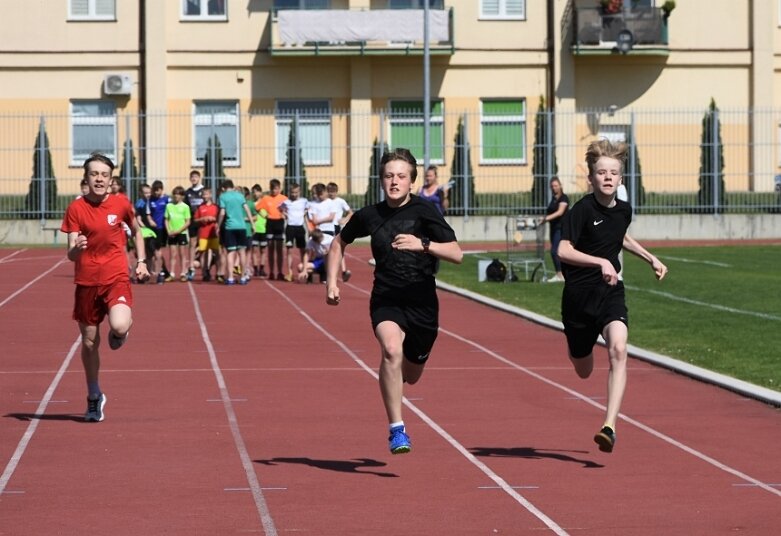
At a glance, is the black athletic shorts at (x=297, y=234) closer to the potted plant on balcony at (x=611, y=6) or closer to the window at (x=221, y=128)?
the window at (x=221, y=128)

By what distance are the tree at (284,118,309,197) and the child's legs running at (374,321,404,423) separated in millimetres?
31282

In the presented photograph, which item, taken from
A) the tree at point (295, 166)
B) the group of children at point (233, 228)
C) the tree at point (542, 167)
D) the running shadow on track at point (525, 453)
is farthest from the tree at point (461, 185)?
the running shadow on track at point (525, 453)

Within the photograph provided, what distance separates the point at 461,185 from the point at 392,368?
32311 mm

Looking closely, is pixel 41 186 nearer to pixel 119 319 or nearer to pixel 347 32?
pixel 347 32

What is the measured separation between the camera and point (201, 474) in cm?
957

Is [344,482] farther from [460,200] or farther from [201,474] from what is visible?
[460,200]

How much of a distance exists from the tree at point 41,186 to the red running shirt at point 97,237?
29.4 meters

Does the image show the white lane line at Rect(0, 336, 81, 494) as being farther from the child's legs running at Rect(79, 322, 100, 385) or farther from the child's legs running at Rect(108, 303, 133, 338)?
the child's legs running at Rect(108, 303, 133, 338)

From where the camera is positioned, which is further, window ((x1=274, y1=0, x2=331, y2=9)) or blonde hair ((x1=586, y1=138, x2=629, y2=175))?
window ((x1=274, y1=0, x2=331, y2=9))

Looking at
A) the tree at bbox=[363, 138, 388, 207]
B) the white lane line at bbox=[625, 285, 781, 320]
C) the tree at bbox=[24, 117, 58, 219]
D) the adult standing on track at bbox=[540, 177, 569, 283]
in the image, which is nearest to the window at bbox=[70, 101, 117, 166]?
the tree at bbox=[24, 117, 58, 219]

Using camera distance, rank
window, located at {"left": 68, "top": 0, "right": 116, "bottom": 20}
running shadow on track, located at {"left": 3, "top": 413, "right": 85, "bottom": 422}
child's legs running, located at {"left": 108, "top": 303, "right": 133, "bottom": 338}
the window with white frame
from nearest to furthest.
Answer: child's legs running, located at {"left": 108, "top": 303, "right": 133, "bottom": 338}, running shadow on track, located at {"left": 3, "top": 413, "right": 85, "bottom": 422}, the window with white frame, window, located at {"left": 68, "top": 0, "right": 116, "bottom": 20}

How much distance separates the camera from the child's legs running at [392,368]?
9.61m

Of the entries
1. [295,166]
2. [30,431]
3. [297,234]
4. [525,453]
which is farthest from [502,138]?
[525,453]

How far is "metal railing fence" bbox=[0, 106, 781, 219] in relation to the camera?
41625mm
